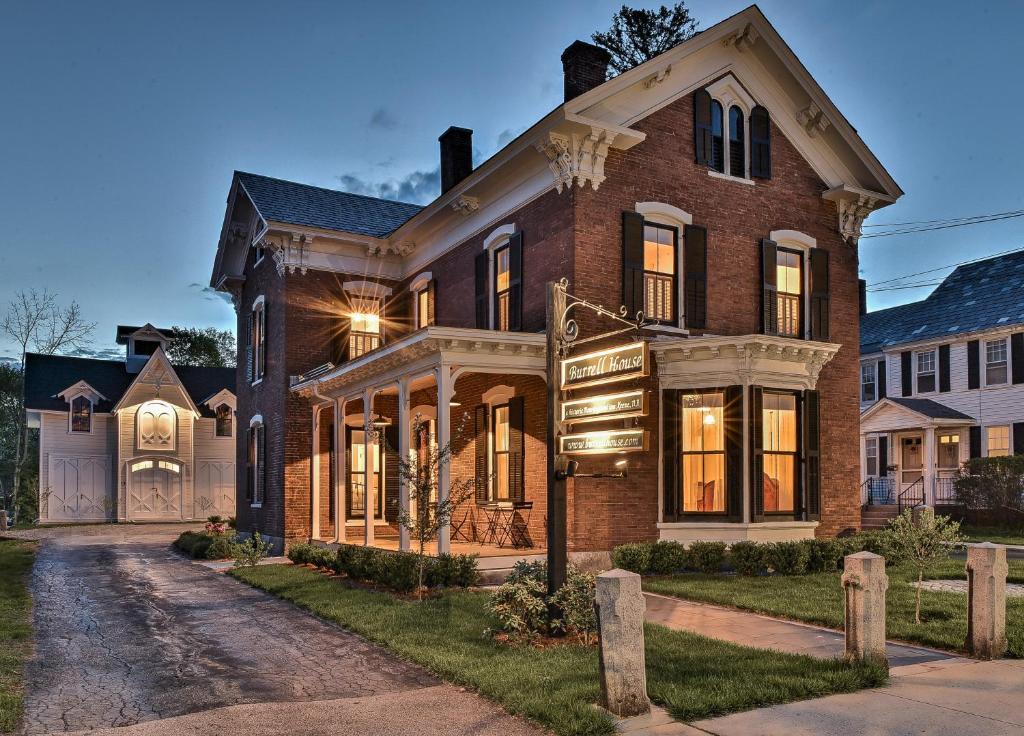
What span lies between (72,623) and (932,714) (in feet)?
33.9

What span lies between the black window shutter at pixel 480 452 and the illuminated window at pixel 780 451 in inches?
223

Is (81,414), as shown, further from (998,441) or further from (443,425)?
(998,441)

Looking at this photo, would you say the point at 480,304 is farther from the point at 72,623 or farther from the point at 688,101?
the point at 72,623

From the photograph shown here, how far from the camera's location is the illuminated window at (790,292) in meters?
17.8

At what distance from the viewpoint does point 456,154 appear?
21938 millimetres

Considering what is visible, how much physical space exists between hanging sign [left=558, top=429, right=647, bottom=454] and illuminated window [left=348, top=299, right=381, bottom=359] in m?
13.2

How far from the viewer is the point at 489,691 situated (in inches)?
295

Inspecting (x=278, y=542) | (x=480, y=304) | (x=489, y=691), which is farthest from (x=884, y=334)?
(x=489, y=691)

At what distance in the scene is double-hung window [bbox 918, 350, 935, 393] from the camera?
3234cm

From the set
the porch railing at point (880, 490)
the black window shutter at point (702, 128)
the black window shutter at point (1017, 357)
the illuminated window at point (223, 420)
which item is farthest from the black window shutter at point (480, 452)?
the illuminated window at point (223, 420)

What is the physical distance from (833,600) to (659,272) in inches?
265

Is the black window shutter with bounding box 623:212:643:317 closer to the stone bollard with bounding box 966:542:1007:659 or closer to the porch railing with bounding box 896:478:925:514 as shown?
the stone bollard with bounding box 966:542:1007:659

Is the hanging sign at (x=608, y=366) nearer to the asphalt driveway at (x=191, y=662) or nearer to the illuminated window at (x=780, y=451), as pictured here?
the asphalt driveway at (x=191, y=662)

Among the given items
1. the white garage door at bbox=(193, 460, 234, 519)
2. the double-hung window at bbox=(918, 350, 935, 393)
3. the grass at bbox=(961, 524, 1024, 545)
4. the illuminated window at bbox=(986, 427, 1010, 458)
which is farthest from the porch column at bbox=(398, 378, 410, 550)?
the white garage door at bbox=(193, 460, 234, 519)
